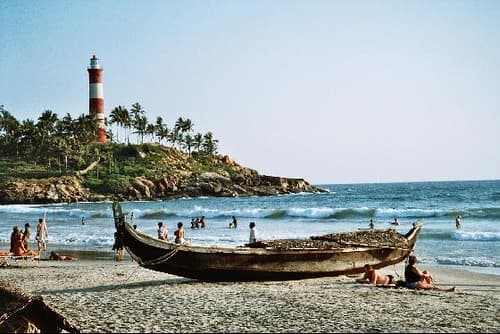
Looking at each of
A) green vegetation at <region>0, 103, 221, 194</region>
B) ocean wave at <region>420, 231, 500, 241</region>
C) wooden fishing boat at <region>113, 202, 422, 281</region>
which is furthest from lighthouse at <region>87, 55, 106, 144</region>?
wooden fishing boat at <region>113, 202, 422, 281</region>

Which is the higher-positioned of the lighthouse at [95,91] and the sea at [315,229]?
the lighthouse at [95,91]

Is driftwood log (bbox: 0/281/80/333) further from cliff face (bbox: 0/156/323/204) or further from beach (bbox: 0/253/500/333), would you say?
cliff face (bbox: 0/156/323/204)

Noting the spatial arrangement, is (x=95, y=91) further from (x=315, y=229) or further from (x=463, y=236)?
(x=463, y=236)

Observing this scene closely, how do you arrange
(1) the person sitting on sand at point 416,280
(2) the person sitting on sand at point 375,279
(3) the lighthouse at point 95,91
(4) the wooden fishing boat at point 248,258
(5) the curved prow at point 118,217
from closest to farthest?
(5) the curved prow at point 118,217, (4) the wooden fishing boat at point 248,258, (1) the person sitting on sand at point 416,280, (2) the person sitting on sand at point 375,279, (3) the lighthouse at point 95,91

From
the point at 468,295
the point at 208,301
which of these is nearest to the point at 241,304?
the point at 208,301

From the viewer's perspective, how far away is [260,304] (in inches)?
490

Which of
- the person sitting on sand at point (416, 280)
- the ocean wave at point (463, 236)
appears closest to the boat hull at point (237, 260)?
the person sitting on sand at point (416, 280)

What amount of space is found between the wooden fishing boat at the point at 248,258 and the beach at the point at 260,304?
29 cm

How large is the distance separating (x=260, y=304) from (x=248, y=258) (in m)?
2.75

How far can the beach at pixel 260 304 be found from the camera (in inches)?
411

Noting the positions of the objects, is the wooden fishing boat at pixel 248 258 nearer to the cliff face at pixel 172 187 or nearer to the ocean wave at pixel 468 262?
the ocean wave at pixel 468 262

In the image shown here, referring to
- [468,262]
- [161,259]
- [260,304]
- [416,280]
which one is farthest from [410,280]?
[468,262]

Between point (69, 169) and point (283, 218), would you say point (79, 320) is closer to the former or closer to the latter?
point (283, 218)

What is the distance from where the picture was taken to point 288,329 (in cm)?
1012
